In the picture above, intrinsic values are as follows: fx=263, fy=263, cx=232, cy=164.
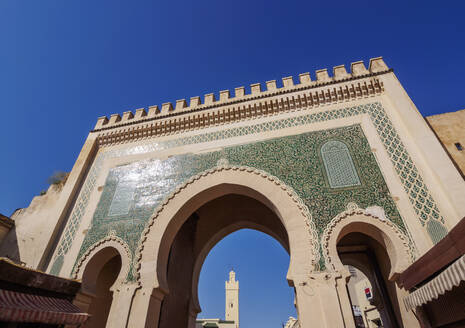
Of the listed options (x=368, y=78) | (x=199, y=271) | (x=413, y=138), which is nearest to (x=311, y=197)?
(x=413, y=138)

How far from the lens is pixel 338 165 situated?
13.7 feet

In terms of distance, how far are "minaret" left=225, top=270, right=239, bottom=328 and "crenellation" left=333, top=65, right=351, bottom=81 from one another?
20.9m

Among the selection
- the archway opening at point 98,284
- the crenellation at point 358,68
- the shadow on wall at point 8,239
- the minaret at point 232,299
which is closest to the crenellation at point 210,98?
the crenellation at point 358,68

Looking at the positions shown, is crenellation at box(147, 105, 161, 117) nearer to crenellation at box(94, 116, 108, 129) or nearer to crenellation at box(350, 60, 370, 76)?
crenellation at box(94, 116, 108, 129)

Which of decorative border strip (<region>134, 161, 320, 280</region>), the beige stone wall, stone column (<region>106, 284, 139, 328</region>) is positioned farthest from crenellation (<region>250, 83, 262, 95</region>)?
stone column (<region>106, 284, 139, 328</region>)

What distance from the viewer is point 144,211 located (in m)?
4.50

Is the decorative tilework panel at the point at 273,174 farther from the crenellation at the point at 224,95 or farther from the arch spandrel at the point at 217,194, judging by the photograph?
the crenellation at the point at 224,95

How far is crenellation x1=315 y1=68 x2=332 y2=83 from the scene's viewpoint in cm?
509

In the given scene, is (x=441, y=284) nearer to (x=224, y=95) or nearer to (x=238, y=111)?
(x=238, y=111)

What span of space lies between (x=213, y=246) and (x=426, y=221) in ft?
13.2

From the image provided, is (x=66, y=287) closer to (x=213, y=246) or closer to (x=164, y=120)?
(x=213, y=246)

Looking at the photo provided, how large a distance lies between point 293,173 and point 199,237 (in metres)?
2.81

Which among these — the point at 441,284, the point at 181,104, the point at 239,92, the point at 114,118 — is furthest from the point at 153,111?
the point at 441,284

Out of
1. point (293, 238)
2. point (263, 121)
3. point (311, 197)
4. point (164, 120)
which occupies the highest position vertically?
point (164, 120)
